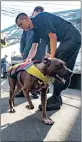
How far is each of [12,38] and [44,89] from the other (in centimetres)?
2114

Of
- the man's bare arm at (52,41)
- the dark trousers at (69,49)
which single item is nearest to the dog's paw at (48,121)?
the man's bare arm at (52,41)

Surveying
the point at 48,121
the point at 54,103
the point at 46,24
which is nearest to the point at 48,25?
the point at 46,24

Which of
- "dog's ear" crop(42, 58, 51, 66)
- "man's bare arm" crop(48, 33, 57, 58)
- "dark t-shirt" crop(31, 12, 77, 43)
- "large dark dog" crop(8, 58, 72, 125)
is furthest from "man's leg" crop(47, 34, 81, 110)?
"dog's ear" crop(42, 58, 51, 66)

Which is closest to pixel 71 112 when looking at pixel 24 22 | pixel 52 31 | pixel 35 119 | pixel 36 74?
pixel 35 119

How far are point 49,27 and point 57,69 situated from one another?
768 millimetres

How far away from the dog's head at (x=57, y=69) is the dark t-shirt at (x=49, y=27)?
24.7 inches

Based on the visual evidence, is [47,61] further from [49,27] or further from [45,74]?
[49,27]

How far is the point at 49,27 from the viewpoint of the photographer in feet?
11.7

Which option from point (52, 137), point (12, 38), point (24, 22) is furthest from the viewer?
point (12, 38)

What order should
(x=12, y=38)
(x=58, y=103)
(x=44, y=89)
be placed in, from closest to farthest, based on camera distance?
1. (x=44, y=89)
2. (x=58, y=103)
3. (x=12, y=38)

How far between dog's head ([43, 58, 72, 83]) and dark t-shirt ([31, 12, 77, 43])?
2.06ft

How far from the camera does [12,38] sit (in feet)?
78.8

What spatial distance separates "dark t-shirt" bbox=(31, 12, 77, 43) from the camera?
3602 millimetres

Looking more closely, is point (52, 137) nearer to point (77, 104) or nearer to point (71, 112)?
point (71, 112)
